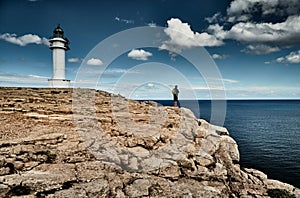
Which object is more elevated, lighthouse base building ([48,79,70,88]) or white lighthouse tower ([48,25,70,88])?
white lighthouse tower ([48,25,70,88])

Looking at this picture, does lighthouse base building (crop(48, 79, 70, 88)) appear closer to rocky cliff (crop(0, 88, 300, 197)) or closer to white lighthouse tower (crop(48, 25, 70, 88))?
white lighthouse tower (crop(48, 25, 70, 88))

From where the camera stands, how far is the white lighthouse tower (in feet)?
80.2

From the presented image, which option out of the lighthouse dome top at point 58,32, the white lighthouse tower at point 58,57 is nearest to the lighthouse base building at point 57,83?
the white lighthouse tower at point 58,57

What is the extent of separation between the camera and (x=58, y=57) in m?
25.4

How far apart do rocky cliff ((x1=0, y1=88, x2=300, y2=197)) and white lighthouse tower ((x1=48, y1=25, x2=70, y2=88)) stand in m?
6.05

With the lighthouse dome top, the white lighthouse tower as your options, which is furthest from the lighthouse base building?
the lighthouse dome top

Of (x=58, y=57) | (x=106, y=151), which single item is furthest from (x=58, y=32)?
(x=106, y=151)

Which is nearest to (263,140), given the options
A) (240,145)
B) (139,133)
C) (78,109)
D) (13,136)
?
(240,145)

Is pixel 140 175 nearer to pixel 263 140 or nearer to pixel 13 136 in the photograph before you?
pixel 13 136

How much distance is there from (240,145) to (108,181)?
3644 cm

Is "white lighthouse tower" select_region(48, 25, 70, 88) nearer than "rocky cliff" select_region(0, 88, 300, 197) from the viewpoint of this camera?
No

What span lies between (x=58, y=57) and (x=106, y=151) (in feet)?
48.9

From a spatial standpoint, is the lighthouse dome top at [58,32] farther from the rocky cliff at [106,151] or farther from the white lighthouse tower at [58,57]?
the rocky cliff at [106,151]

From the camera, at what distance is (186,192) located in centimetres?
1291
